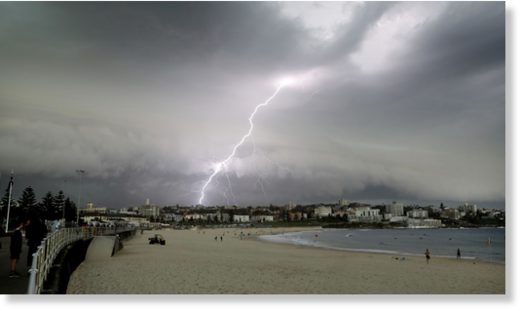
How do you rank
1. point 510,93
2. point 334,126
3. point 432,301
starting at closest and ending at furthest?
point 432,301 < point 510,93 < point 334,126

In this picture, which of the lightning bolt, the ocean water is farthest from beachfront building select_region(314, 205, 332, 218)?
the lightning bolt

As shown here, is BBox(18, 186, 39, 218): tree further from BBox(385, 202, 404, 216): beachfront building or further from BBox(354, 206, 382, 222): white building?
BBox(354, 206, 382, 222): white building

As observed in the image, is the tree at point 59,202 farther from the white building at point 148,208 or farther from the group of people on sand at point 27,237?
the group of people on sand at point 27,237

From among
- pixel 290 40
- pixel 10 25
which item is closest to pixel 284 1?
pixel 290 40

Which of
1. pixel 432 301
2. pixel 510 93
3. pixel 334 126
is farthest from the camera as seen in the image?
pixel 334 126

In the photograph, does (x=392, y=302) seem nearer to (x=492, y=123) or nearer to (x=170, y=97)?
(x=492, y=123)

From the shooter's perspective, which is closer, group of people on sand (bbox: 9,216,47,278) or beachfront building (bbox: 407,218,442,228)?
group of people on sand (bbox: 9,216,47,278)

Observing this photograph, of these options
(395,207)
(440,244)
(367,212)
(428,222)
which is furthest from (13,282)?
(440,244)

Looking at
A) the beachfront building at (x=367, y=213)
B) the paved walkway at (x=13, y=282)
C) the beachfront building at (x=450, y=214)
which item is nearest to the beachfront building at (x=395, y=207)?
the beachfront building at (x=450, y=214)

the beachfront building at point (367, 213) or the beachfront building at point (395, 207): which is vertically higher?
the beachfront building at point (395, 207)

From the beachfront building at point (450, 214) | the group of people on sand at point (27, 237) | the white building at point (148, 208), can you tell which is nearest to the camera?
the group of people on sand at point (27, 237)

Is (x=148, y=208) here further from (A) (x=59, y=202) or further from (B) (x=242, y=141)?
(B) (x=242, y=141)
